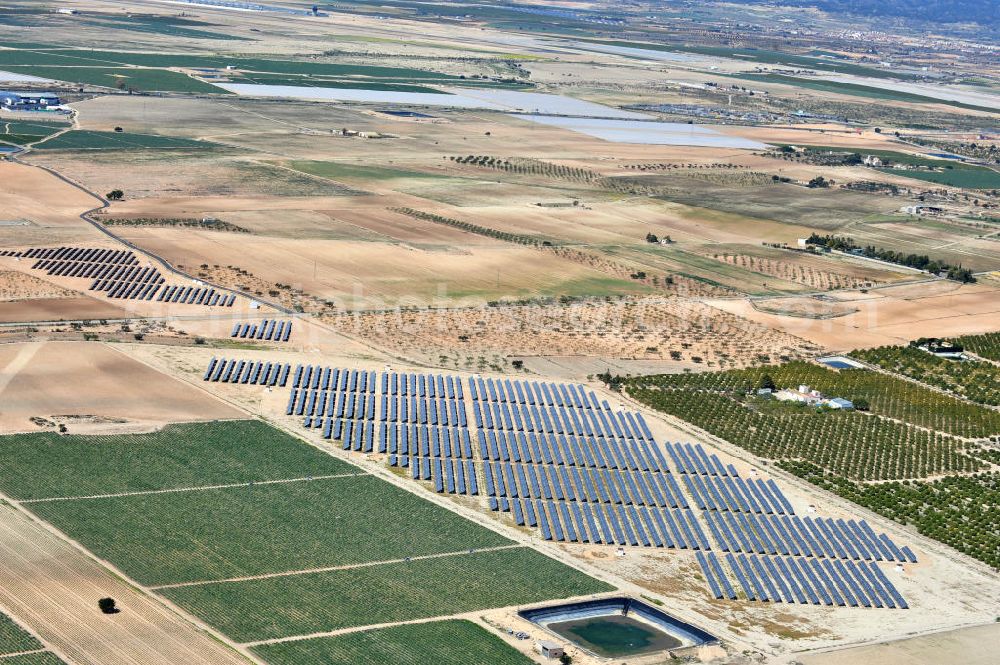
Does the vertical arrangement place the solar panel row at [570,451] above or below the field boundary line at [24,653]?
above

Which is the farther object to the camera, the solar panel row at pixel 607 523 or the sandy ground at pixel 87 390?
the sandy ground at pixel 87 390

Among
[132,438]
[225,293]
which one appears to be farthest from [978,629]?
[225,293]

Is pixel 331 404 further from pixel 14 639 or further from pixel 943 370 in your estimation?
pixel 943 370

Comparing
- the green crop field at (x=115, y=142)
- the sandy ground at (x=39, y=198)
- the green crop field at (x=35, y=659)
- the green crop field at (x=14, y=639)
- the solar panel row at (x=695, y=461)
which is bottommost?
the green crop field at (x=35, y=659)

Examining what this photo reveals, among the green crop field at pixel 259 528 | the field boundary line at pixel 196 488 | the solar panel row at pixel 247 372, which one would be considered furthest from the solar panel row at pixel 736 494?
the solar panel row at pixel 247 372

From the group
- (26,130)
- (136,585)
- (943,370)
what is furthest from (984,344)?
(26,130)

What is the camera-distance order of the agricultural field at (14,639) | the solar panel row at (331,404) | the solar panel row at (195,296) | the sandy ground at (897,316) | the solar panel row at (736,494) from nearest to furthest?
the agricultural field at (14,639) → the solar panel row at (736,494) → the solar panel row at (331,404) → the solar panel row at (195,296) → the sandy ground at (897,316)

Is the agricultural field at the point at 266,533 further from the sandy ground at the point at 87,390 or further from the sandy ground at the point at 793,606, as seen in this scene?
the sandy ground at the point at 87,390
